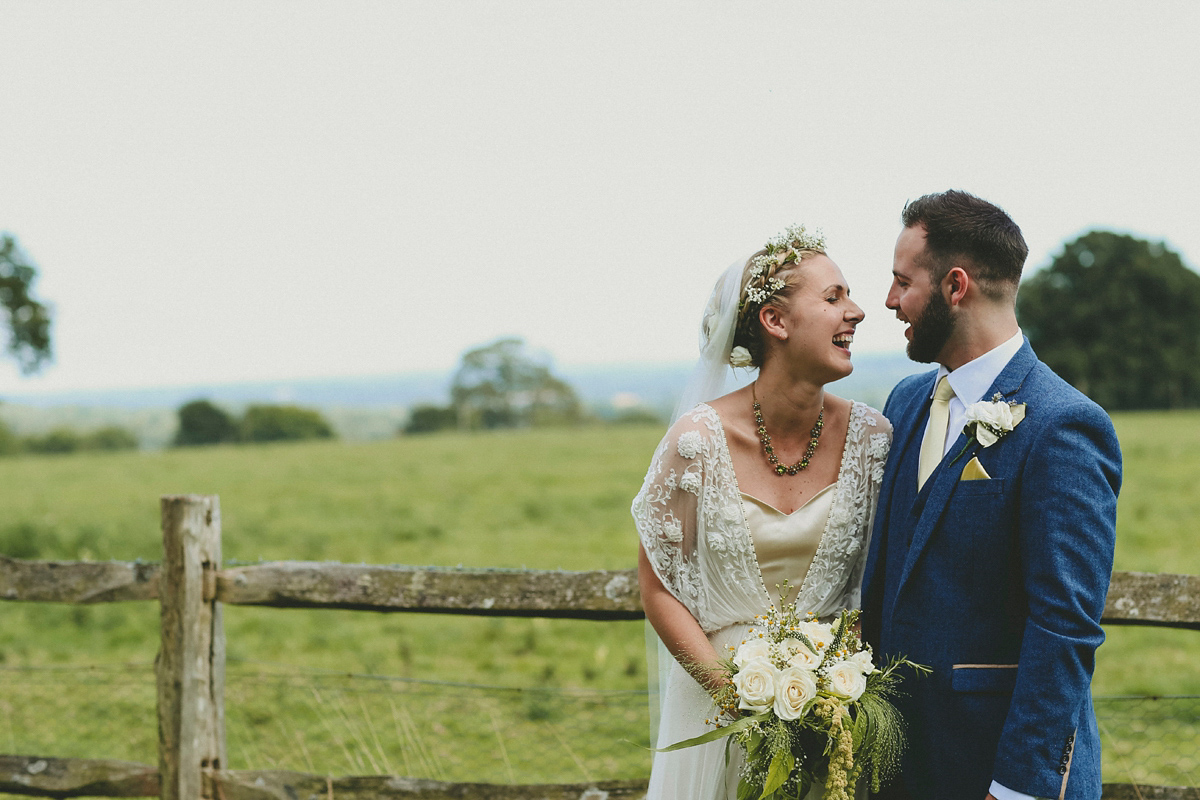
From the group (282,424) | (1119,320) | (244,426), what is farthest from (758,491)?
(1119,320)

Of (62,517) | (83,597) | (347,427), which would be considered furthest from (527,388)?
(83,597)

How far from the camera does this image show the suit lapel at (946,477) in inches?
105

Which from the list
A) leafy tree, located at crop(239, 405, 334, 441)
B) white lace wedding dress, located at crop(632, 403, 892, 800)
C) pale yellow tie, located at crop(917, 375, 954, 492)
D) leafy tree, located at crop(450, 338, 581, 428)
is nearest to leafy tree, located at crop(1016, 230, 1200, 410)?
leafy tree, located at crop(450, 338, 581, 428)

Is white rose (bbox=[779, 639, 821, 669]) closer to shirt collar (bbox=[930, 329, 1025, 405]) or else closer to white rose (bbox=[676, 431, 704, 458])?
white rose (bbox=[676, 431, 704, 458])

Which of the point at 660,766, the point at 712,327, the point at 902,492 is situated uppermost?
the point at 712,327

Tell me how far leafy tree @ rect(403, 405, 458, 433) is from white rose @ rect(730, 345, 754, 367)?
4200 cm

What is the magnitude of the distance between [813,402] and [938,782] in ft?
3.95

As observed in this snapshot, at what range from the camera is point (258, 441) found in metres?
36.4

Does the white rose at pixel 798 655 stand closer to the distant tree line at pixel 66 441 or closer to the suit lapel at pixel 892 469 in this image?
the suit lapel at pixel 892 469

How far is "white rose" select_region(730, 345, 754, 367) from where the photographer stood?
326 centimetres

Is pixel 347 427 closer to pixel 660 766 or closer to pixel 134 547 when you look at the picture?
pixel 134 547

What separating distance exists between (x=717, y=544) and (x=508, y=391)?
152 ft

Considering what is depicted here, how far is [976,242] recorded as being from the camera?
2.73 metres

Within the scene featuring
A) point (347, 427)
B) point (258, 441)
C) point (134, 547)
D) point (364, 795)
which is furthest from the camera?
point (347, 427)
